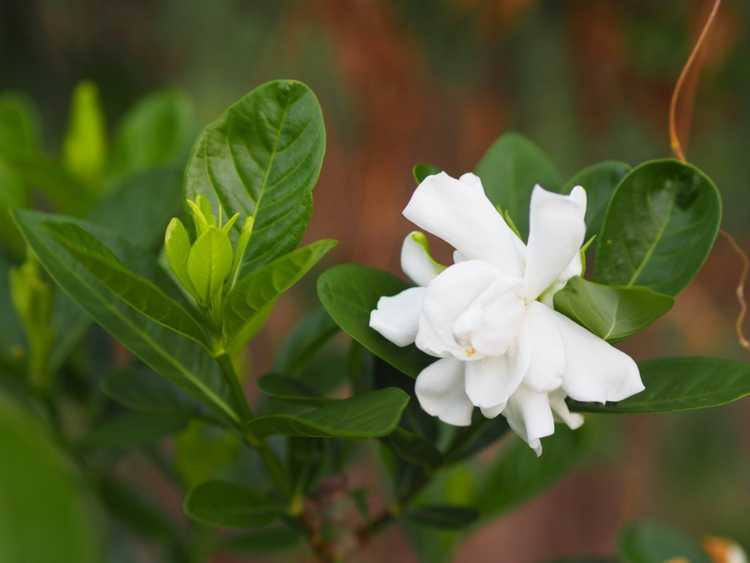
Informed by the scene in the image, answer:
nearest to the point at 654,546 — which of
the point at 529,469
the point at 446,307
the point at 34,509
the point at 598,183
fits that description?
the point at 529,469

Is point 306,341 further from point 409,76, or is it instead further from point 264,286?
point 409,76

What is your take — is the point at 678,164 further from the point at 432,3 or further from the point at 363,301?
the point at 432,3

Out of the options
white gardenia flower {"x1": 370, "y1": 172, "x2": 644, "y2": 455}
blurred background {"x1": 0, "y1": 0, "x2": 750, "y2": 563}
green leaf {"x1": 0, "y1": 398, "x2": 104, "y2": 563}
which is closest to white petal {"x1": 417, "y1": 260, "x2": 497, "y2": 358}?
white gardenia flower {"x1": 370, "y1": 172, "x2": 644, "y2": 455}

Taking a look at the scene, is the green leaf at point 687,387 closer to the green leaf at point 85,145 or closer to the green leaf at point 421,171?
the green leaf at point 421,171

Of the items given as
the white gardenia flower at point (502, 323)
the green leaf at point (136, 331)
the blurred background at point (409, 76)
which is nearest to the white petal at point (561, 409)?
the white gardenia flower at point (502, 323)

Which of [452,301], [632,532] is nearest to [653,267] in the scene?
[452,301]

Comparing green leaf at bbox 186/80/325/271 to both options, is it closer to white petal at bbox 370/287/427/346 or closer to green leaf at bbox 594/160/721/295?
white petal at bbox 370/287/427/346
